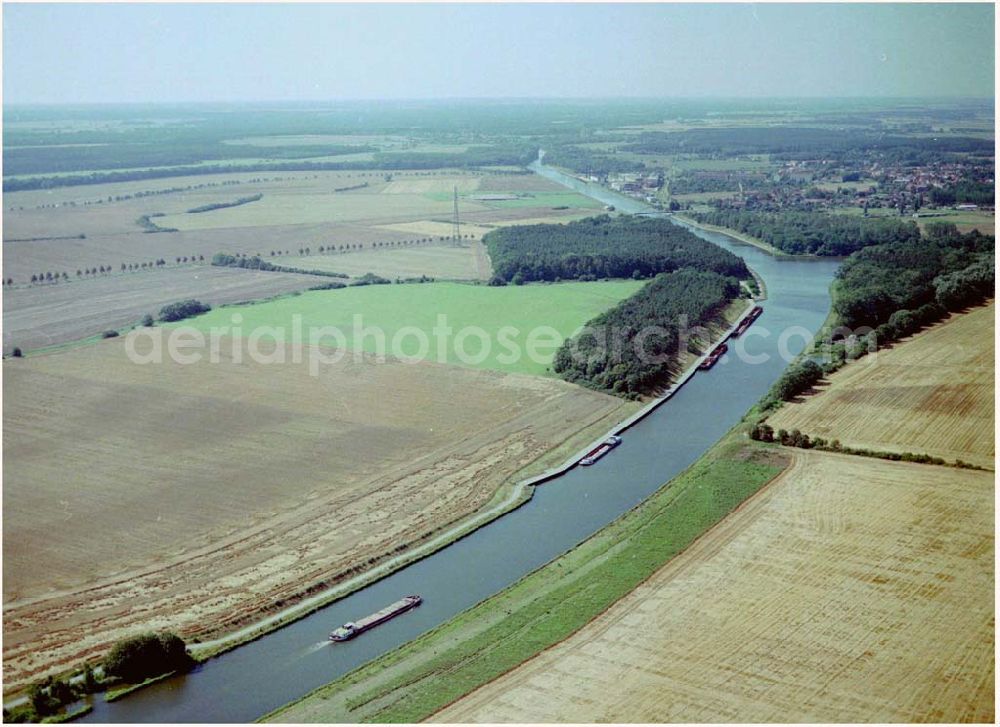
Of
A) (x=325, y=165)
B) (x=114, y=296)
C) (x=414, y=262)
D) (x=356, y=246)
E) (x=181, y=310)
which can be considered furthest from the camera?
(x=325, y=165)

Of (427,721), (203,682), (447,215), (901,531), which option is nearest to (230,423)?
(203,682)

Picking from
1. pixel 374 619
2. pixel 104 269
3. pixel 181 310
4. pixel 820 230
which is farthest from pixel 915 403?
pixel 104 269

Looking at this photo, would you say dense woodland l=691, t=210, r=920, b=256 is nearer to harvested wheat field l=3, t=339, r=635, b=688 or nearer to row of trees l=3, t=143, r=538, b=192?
harvested wheat field l=3, t=339, r=635, b=688

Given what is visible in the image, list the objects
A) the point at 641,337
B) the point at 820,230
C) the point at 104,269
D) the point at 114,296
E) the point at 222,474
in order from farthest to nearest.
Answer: the point at 820,230, the point at 104,269, the point at 114,296, the point at 641,337, the point at 222,474

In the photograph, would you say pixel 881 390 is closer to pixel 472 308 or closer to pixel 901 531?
pixel 901 531

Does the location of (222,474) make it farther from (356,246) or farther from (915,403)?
(356,246)

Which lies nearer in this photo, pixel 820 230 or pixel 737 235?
pixel 820 230

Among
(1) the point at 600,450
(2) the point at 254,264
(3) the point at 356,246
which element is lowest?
(1) the point at 600,450

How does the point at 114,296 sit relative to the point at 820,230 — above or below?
below
